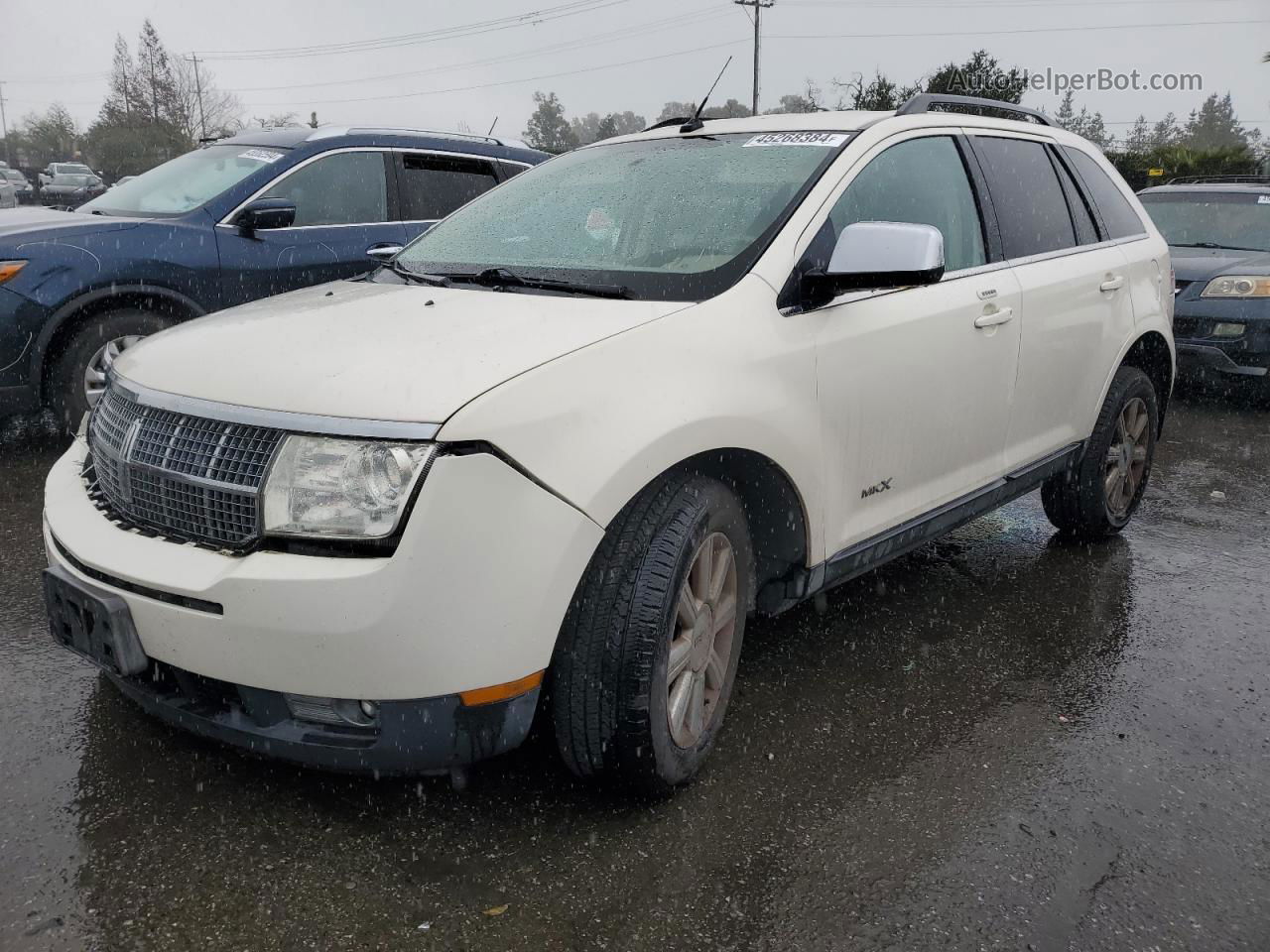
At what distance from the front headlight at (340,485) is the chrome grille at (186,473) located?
54mm

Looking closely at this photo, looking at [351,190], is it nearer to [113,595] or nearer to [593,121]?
[113,595]

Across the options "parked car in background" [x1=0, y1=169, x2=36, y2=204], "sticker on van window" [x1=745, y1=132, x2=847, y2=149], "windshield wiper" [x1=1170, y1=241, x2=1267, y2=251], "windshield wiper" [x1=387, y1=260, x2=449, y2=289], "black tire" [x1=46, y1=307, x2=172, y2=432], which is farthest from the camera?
"parked car in background" [x1=0, y1=169, x2=36, y2=204]

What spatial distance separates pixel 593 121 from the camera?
3578 inches

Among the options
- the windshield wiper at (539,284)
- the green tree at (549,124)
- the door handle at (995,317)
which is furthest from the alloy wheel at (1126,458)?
the green tree at (549,124)

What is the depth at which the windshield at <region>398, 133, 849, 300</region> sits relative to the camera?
2854 millimetres

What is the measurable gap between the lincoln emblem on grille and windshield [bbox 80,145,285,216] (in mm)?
3890

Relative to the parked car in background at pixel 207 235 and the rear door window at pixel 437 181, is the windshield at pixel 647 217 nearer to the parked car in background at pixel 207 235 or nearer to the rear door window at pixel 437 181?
the parked car in background at pixel 207 235

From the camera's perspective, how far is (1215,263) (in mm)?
8180

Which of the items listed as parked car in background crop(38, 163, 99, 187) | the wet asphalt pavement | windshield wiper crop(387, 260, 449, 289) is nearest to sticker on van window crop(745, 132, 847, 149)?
windshield wiper crop(387, 260, 449, 289)

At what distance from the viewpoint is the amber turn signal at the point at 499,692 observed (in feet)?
7.02

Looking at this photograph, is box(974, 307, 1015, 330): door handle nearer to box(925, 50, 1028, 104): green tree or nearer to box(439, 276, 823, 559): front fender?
box(439, 276, 823, 559): front fender

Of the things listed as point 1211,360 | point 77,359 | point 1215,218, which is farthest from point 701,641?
point 1215,218

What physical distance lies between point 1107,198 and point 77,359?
498 cm

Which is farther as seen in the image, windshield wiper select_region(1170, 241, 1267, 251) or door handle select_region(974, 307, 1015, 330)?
windshield wiper select_region(1170, 241, 1267, 251)
